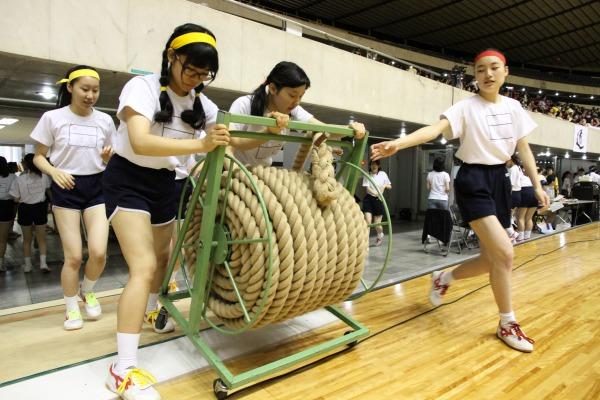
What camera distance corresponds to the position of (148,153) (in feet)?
4.98

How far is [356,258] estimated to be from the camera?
1.89 metres

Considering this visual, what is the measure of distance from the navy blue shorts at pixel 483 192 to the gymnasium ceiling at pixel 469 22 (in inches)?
585

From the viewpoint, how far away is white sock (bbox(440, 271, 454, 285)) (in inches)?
106

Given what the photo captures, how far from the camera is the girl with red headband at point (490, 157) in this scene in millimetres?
2217

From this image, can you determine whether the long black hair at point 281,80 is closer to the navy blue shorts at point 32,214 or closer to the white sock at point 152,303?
the white sock at point 152,303

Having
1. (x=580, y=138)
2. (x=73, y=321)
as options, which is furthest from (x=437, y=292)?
(x=580, y=138)

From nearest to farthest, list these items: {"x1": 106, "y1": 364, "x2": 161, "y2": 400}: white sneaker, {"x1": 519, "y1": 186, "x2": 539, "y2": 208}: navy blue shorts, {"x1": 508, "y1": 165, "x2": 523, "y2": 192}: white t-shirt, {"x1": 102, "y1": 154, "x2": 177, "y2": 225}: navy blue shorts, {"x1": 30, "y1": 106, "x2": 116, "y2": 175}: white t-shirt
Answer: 1. {"x1": 106, "y1": 364, "x2": 161, "y2": 400}: white sneaker
2. {"x1": 102, "y1": 154, "x2": 177, "y2": 225}: navy blue shorts
3. {"x1": 30, "y1": 106, "x2": 116, "y2": 175}: white t-shirt
4. {"x1": 508, "y1": 165, "x2": 523, "y2": 192}: white t-shirt
5. {"x1": 519, "y1": 186, "x2": 539, "y2": 208}: navy blue shorts

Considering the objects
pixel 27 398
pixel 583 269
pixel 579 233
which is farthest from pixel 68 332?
Answer: pixel 579 233

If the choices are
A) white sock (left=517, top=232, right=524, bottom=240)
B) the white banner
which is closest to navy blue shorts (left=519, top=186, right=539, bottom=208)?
white sock (left=517, top=232, right=524, bottom=240)

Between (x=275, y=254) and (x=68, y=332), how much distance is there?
53.8 inches

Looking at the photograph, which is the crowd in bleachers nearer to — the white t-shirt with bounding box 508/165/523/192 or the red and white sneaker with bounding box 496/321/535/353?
the white t-shirt with bounding box 508/165/523/192

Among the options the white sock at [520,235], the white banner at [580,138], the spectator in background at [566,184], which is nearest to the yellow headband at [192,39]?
the white sock at [520,235]

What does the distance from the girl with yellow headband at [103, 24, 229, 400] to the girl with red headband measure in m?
1.14

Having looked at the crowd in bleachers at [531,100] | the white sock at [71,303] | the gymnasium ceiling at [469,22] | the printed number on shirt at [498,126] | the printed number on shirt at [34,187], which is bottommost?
the white sock at [71,303]
